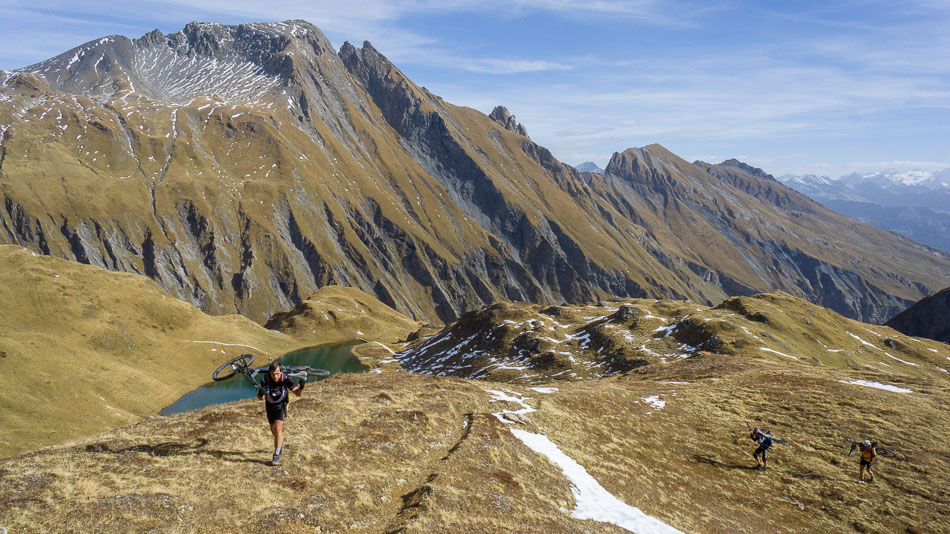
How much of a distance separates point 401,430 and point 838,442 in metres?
33.9

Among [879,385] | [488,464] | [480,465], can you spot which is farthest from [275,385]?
[879,385]

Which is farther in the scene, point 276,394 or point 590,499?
point 590,499

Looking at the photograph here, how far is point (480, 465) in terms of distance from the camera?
71.8ft

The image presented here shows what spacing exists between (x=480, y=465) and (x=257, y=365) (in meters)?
143

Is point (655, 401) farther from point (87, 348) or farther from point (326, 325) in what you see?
point (326, 325)

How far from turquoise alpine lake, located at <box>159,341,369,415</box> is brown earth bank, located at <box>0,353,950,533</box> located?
137 feet

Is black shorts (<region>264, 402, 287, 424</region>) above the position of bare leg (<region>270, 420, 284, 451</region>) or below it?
above

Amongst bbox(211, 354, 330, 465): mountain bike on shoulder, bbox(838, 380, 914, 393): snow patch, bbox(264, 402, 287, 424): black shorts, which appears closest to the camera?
bbox(211, 354, 330, 465): mountain bike on shoulder

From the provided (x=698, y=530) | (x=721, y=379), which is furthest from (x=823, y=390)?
(x=698, y=530)

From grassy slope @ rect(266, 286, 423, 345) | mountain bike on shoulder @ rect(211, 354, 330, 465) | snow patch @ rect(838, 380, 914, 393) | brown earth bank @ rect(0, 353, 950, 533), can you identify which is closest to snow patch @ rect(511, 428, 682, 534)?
brown earth bank @ rect(0, 353, 950, 533)

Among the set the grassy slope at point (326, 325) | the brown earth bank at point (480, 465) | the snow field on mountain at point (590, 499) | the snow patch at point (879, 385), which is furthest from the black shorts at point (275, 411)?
the grassy slope at point (326, 325)

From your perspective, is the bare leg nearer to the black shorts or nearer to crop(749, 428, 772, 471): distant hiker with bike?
the black shorts

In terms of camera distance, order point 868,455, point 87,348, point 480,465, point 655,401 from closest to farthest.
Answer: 1. point 480,465
2. point 868,455
3. point 655,401
4. point 87,348

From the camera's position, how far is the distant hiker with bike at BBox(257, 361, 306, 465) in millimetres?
18047
